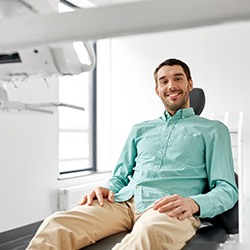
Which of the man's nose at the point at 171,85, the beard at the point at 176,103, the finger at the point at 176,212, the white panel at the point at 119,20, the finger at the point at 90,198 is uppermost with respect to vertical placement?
the white panel at the point at 119,20

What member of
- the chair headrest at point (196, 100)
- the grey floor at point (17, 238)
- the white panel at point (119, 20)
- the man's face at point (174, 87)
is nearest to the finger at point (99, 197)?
the man's face at point (174, 87)

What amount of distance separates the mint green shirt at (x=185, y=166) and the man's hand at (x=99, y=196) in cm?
4

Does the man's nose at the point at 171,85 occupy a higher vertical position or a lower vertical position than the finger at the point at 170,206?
higher

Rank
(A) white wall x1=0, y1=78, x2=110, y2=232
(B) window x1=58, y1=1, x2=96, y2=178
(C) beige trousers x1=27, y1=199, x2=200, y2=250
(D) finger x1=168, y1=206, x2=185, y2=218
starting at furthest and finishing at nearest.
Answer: (B) window x1=58, y1=1, x2=96, y2=178
(A) white wall x1=0, y1=78, x2=110, y2=232
(D) finger x1=168, y1=206, x2=185, y2=218
(C) beige trousers x1=27, y1=199, x2=200, y2=250

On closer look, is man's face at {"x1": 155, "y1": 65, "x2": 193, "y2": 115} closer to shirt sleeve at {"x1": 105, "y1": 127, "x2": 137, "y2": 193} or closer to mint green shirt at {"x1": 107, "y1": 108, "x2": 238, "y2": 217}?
mint green shirt at {"x1": 107, "y1": 108, "x2": 238, "y2": 217}

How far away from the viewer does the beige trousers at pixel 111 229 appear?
4.40 feet

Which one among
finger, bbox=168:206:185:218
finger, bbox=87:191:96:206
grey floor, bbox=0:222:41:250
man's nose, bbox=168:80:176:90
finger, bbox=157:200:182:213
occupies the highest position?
man's nose, bbox=168:80:176:90

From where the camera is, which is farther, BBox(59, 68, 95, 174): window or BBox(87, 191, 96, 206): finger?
BBox(59, 68, 95, 174): window

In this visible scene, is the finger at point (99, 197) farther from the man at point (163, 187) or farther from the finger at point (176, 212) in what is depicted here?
the finger at point (176, 212)

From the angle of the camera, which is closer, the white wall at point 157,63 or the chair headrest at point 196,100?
the chair headrest at point 196,100

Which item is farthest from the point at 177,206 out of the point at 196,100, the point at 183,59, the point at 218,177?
the point at 183,59

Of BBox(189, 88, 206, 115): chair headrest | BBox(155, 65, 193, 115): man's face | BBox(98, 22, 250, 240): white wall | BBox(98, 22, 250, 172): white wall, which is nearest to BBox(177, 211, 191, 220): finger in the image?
BBox(155, 65, 193, 115): man's face

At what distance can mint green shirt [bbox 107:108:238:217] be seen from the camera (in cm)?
169

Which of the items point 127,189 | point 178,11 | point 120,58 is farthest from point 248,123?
point 178,11
